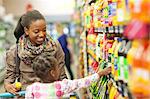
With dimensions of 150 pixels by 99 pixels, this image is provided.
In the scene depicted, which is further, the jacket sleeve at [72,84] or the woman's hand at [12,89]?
the woman's hand at [12,89]

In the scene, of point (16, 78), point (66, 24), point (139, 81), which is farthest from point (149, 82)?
point (66, 24)

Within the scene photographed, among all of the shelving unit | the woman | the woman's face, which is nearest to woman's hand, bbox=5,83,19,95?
the woman

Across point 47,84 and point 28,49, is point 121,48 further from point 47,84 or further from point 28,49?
point 28,49

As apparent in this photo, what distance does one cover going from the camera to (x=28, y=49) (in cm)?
361

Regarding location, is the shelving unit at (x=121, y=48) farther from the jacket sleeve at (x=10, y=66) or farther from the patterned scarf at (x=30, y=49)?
the jacket sleeve at (x=10, y=66)

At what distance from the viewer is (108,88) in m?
3.62

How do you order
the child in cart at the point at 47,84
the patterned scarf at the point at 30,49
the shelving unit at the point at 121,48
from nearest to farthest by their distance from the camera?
the shelving unit at the point at 121,48, the child in cart at the point at 47,84, the patterned scarf at the point at 30,49

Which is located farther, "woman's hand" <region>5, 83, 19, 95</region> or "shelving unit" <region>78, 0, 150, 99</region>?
"woman's hand" <region>5, 83, 19, 95</region>

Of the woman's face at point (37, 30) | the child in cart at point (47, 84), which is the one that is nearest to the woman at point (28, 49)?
the woman's face at point (37, 30)

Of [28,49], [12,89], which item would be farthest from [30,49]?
[12,89]

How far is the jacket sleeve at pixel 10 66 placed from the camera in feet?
12.3

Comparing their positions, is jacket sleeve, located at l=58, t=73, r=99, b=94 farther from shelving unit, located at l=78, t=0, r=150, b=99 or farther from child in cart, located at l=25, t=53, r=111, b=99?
shelving unit, located at l=78, t=0, r=150, b=99

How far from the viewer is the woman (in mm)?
3434

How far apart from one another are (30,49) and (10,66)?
14.1 inches
